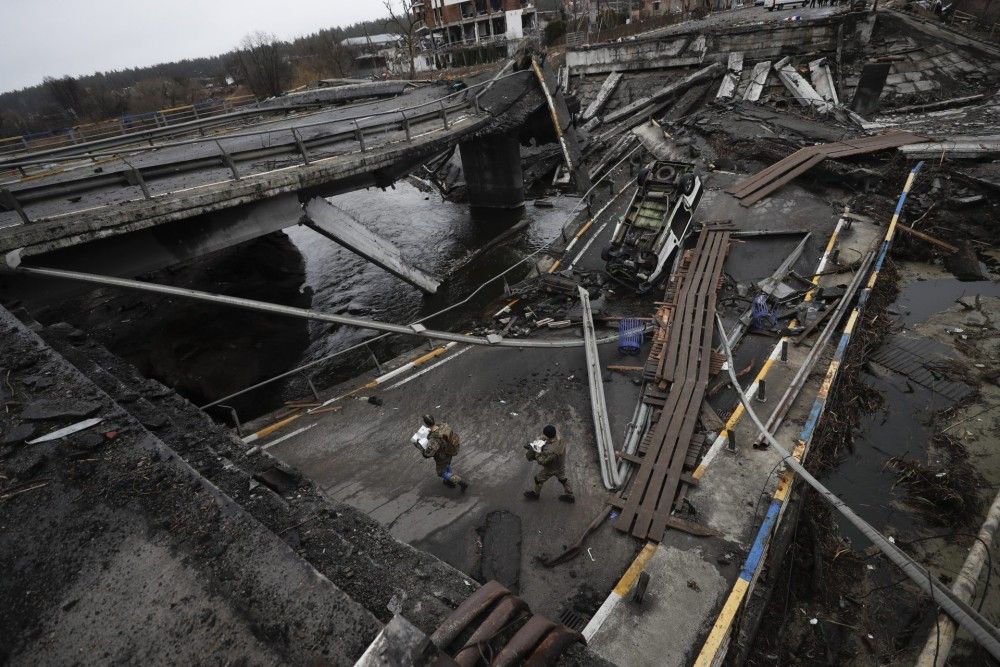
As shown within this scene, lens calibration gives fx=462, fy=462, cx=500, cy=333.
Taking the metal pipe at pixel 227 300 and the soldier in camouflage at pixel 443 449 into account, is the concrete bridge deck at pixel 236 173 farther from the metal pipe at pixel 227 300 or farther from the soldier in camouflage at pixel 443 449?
the soldier in camouflage at pixel 443 449

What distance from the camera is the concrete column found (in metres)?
21.5

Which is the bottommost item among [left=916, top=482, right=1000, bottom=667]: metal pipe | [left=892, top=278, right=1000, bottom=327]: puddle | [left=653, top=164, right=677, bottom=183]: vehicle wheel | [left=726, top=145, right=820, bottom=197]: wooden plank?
[left=892, top=278, right=1000, bottom=327]: puddle

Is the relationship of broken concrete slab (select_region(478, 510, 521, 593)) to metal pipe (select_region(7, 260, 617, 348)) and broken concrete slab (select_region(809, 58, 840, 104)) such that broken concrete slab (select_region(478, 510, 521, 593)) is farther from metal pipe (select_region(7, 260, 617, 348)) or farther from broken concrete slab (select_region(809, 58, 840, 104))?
broken concrete slab (select_region(809, 58, 840, 104))

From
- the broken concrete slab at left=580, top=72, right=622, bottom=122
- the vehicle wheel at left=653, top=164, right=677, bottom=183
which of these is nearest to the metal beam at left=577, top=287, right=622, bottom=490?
the vehicle wheel at left=653, top=164, right=677, bottom=183

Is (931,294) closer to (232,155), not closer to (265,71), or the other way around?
(232,155)

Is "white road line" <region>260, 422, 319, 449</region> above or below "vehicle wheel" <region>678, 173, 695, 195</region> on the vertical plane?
below

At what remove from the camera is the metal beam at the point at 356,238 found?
1239 cm

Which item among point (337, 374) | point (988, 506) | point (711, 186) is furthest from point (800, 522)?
point (711, 186)

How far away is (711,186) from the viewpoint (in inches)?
619

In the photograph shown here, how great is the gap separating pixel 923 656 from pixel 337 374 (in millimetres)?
12273

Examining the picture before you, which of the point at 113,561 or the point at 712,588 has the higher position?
the point at 113,561

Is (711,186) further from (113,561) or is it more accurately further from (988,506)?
(113,561)

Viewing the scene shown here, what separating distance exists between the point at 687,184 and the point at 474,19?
178 feet

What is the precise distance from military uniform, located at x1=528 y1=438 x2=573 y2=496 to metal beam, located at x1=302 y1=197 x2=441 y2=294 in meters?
8.67
